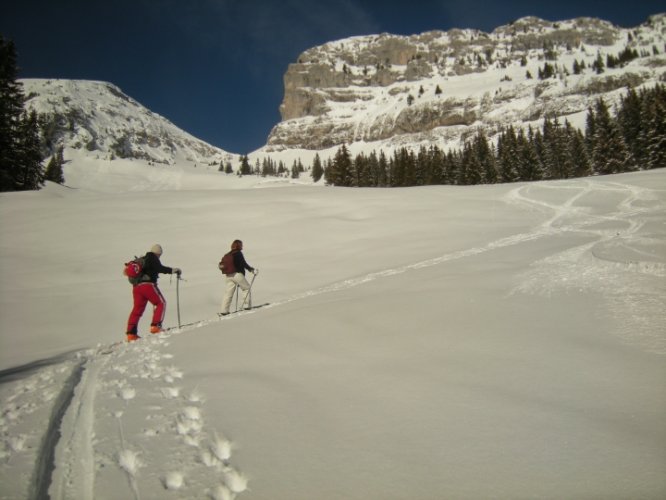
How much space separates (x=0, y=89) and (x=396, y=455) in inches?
1696

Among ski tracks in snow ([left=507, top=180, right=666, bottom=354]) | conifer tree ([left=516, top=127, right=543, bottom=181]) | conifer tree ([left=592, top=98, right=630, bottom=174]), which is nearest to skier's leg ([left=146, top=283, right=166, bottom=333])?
ski tracks in snow ([left=507, top=180, right=666, bottom=354])

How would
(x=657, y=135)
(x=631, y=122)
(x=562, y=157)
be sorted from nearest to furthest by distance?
(x=657, y=135) < (x=631, y=122) < (x=562, y=157)

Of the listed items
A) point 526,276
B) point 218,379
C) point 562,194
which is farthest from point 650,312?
point 562,194

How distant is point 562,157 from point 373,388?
85032mm

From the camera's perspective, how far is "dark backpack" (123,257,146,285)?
7.89m

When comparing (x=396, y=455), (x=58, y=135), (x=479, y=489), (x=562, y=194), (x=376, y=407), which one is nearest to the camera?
(x=479, y=489)

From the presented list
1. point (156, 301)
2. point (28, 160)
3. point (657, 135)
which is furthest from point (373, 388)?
point (657, 135)

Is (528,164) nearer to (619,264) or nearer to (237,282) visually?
(619,264)

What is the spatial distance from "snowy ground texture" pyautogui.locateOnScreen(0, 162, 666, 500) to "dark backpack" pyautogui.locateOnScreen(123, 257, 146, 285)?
153 centimetres

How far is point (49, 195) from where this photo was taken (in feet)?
74.2

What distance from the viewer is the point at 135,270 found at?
7957mm

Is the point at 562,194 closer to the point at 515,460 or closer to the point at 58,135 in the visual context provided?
the point at 515,460

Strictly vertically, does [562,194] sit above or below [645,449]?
above

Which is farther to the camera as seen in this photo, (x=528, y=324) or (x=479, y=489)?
(x=528, y=324)
